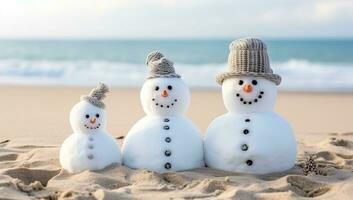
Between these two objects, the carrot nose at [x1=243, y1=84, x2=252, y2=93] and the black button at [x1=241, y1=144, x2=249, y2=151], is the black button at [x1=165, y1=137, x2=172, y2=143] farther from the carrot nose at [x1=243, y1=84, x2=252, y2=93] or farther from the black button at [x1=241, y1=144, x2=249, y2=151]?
the carrot nose at [x1=243, y1=84, x2=252, y2=93]

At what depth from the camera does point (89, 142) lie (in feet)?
19.5

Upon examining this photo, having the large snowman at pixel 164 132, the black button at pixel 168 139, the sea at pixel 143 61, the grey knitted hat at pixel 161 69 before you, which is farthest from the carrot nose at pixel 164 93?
the sea at pixel 143 61

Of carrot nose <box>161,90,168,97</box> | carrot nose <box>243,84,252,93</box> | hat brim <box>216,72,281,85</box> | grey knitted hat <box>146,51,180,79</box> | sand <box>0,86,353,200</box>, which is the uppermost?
grey knitted hat <box>146,51,180,79</box>

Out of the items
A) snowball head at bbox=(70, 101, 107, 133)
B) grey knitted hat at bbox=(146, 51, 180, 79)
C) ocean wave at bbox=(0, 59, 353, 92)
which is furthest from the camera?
ocean wave at bbox=(0, 59, 353, 92)

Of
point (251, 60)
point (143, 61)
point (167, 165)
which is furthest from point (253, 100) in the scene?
point (143, 61)

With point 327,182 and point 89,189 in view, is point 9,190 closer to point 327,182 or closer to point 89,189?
point 89,189

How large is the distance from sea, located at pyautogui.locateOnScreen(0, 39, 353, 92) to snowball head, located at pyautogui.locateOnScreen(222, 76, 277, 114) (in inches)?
388

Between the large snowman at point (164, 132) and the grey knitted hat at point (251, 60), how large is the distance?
0.51m

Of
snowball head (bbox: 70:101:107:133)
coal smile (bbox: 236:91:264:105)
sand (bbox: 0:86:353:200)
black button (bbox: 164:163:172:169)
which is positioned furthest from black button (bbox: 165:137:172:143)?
coal smile (bbox: 236:91:264:105)

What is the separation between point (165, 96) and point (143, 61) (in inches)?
1023

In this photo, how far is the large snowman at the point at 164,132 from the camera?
5.98m

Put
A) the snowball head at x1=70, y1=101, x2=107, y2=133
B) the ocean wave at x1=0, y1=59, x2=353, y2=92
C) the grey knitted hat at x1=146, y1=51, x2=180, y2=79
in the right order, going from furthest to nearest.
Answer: the ocean wave at x1=0, y1=59, x2=353, y2=92 → the grey knitted hat at x1=146, y1=51, x2=180, y2=79 → the snowball head at x1=70, y1=101, x2=107, y2=133

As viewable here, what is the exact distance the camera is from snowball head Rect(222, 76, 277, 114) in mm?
6004

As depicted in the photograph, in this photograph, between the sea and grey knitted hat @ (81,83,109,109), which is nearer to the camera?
grey knitted hat @ (81,83,109,109)
